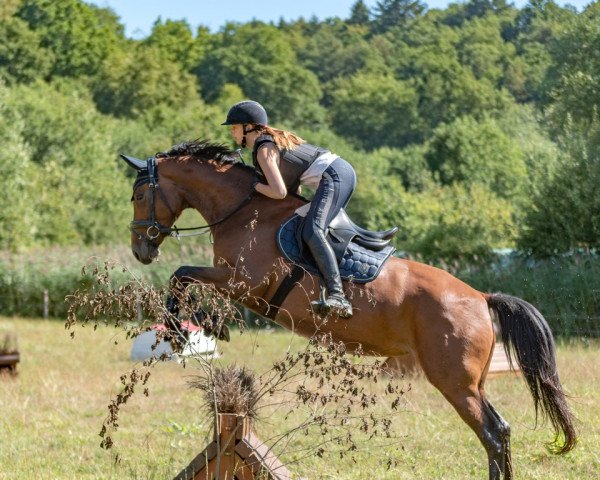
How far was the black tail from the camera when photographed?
7930mm

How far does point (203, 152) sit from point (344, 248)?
1.63 metres

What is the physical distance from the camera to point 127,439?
10.8 m

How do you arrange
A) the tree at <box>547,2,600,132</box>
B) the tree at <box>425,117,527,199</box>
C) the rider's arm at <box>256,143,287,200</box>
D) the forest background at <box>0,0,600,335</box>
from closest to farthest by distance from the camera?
the rider's arm at <box>256,143,287,200</box>
the forest background at <box>0,0,600,335</box>
the tree at <box>547,2,600,132</box>
the tree at <box>425,117,527,199</box>

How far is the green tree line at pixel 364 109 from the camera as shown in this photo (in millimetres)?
29719

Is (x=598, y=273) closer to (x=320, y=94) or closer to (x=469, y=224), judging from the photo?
(x=469, y=224)

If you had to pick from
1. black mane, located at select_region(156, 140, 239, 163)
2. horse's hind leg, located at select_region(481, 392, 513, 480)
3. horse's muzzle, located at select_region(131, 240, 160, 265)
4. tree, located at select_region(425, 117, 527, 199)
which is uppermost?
black mane, located at select_region(156, 140, 239, 163)

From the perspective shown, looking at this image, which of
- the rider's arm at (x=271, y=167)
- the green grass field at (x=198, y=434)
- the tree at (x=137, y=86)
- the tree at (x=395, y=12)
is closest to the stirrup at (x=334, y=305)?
the green grass field at (x=198, y=434)

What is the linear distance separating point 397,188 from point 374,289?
6574 centimetres

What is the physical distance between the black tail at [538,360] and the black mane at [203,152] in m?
2.61

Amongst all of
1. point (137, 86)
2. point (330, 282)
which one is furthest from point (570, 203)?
point (137, 86)

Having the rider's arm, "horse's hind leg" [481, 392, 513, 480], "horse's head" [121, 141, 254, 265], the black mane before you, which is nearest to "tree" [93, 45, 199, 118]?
the black mane

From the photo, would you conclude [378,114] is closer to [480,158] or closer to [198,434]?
[480,158]

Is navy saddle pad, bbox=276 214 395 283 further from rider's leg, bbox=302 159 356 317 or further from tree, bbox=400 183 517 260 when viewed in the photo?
tree, bbox=400 183 517 260

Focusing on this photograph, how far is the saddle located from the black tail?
109 centimetres
